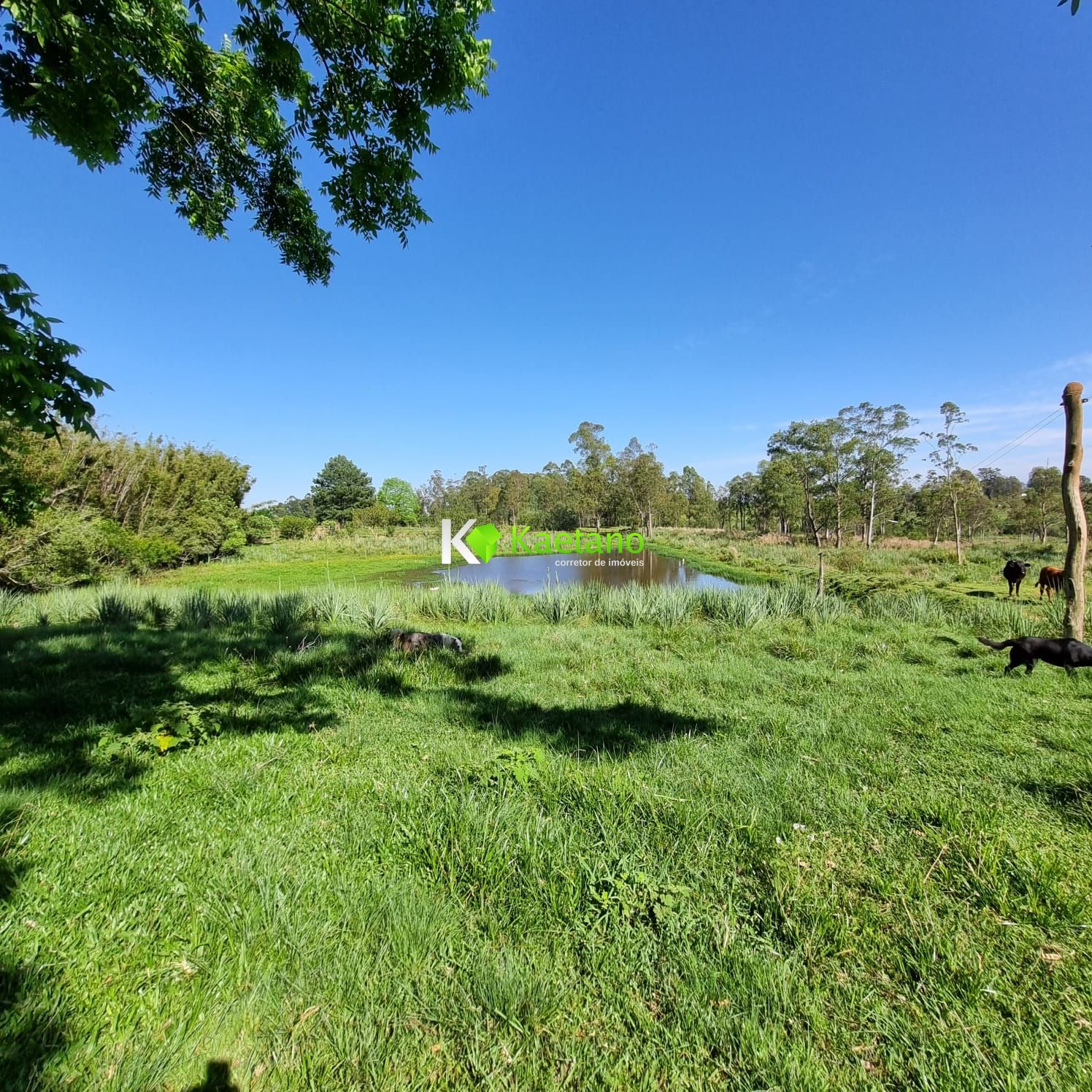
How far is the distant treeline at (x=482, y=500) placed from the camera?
12.4 meters

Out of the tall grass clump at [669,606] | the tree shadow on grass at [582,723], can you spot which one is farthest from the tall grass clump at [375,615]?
the tall grass clump at [669,606]

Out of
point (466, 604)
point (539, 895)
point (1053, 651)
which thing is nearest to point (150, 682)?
point (539, 895)

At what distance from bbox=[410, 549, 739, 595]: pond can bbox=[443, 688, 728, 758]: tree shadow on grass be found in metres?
11.2

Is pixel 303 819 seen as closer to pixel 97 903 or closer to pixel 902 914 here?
pixel 97 903

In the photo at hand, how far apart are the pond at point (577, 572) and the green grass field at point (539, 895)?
12.2 m

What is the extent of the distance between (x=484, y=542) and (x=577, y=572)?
1515 centimetres

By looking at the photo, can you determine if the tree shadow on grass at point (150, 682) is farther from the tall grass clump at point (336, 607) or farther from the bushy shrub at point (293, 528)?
the bushy shrub at point (293, 528)

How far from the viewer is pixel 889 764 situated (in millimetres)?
3129

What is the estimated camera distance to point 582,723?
4.01 meters

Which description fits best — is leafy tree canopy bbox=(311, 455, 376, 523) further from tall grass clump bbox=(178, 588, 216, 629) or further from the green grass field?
the green grass field

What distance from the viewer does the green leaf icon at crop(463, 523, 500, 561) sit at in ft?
116

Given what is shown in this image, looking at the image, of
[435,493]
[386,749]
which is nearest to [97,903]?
[386,749]

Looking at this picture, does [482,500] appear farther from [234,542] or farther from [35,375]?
[35,375]

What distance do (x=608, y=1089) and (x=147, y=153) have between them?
20.2 ft
